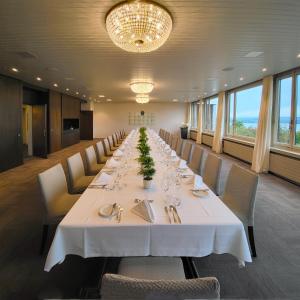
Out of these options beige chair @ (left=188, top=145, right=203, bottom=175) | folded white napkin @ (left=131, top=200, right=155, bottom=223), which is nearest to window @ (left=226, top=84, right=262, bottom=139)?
beige chair @ (left=188, top=145, right=203, bottom=175)

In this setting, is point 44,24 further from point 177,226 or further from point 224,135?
point 224,135

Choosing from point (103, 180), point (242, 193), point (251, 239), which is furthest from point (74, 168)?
point (251, 239)

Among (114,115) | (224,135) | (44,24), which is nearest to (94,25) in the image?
(44,24)

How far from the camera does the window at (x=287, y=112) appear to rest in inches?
245

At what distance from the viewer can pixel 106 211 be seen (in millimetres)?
1999

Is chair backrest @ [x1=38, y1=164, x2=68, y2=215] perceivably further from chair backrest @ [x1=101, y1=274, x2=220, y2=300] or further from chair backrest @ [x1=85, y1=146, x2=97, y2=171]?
chair backrest @ [x1=101, y1=274, x2=220, y2=300]

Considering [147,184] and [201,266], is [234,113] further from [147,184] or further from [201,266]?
[201,266]

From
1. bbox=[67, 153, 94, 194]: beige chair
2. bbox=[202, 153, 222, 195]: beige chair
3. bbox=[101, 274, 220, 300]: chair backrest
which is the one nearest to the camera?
bbox=[101, 274, 220, 300]: chair backrest

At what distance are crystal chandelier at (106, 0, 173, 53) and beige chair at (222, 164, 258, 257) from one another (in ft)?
5.95

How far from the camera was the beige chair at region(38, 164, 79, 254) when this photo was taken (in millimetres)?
2684

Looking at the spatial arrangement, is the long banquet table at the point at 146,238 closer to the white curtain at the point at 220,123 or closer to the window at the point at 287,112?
the window at the point at 287,112

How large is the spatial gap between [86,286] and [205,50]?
413 centimetres

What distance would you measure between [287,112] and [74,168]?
19.0 feet

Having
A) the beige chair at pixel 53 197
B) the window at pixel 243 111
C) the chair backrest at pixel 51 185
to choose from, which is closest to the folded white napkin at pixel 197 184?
the beige chair at pixel 53 197
